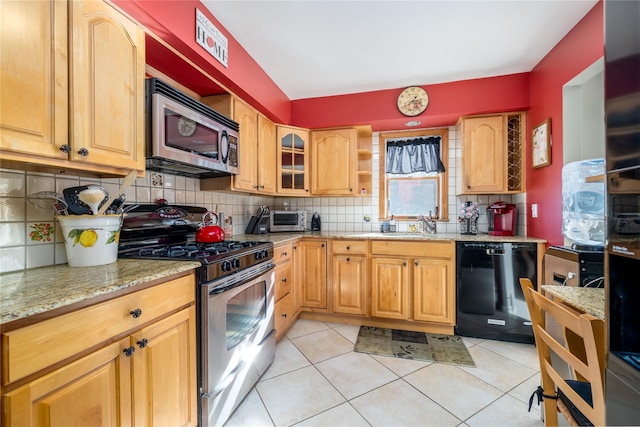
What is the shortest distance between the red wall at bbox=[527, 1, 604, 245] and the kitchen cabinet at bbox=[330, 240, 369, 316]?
159 centimetres

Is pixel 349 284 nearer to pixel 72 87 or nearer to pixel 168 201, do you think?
pixel 168 201

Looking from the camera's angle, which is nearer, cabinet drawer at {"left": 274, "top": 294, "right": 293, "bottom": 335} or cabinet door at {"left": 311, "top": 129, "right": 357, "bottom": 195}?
cabinet drawer at {"left": 274, "top": 294, "right": 293, "bottom": 335}

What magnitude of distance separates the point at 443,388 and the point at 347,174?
212 cm

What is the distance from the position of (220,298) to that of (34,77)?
45.7 inches

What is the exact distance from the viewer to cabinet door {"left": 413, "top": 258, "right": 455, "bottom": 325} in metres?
2.46

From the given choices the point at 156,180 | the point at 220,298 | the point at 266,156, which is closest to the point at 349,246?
the point at 266,156

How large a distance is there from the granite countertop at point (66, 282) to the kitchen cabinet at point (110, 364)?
5cm

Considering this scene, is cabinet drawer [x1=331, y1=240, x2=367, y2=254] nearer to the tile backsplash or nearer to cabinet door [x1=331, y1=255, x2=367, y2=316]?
cabinet door [x1=331, y1=255, x2=367, y2=316]

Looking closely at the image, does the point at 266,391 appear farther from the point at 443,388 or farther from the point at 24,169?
the point at 24,169

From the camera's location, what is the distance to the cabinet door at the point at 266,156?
2615 mm

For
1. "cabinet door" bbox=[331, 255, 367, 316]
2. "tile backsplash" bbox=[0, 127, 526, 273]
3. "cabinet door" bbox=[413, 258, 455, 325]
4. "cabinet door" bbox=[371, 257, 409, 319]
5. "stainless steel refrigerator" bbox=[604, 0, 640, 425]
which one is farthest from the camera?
"cabinet door" bbox=[331, 255, 367, 316]

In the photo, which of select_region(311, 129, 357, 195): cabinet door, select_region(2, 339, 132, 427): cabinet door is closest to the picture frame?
select_region(311, 129, 357, 195): cabinet door

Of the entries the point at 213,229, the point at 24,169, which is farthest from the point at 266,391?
the point at 24,169

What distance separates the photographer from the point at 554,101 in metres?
2.17
